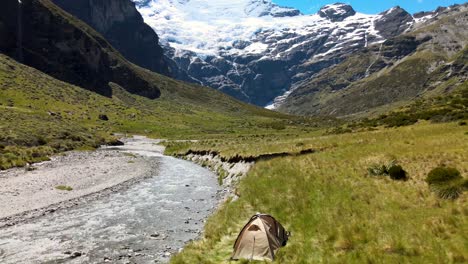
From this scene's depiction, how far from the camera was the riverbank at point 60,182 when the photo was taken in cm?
3531

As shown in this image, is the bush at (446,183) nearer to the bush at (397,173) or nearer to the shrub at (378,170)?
the bush at (397,173)

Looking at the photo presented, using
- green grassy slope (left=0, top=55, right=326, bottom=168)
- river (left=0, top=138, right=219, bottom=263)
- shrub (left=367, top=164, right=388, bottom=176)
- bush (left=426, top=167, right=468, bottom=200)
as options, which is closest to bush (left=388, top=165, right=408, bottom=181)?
shrub (left=367, top=164, right=388, bottom=176)

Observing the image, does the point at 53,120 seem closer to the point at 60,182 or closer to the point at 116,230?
the point at 60,182

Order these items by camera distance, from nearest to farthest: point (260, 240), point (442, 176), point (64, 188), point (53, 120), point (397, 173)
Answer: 1. point (260, 240)
2. point (442, 176)
3. point (397, 173)
4. point (64, 188)
5. point (53, 120)

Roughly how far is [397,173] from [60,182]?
38.4m

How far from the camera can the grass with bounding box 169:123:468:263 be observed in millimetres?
17469

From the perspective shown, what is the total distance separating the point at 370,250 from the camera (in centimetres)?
1752

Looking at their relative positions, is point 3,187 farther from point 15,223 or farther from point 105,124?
point 105,124

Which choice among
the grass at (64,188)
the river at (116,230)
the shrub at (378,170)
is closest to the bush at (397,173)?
the shrub at (378,170)

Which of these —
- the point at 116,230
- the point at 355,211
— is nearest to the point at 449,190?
the point at 355,211

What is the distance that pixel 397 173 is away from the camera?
2912 centimetres

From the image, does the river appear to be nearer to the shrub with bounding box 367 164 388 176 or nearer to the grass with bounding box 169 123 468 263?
the grass with bounding box 169 123 468 263

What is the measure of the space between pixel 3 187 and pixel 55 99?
121 metres

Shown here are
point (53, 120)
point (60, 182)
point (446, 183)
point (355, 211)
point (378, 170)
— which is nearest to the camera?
point (355, 211)
